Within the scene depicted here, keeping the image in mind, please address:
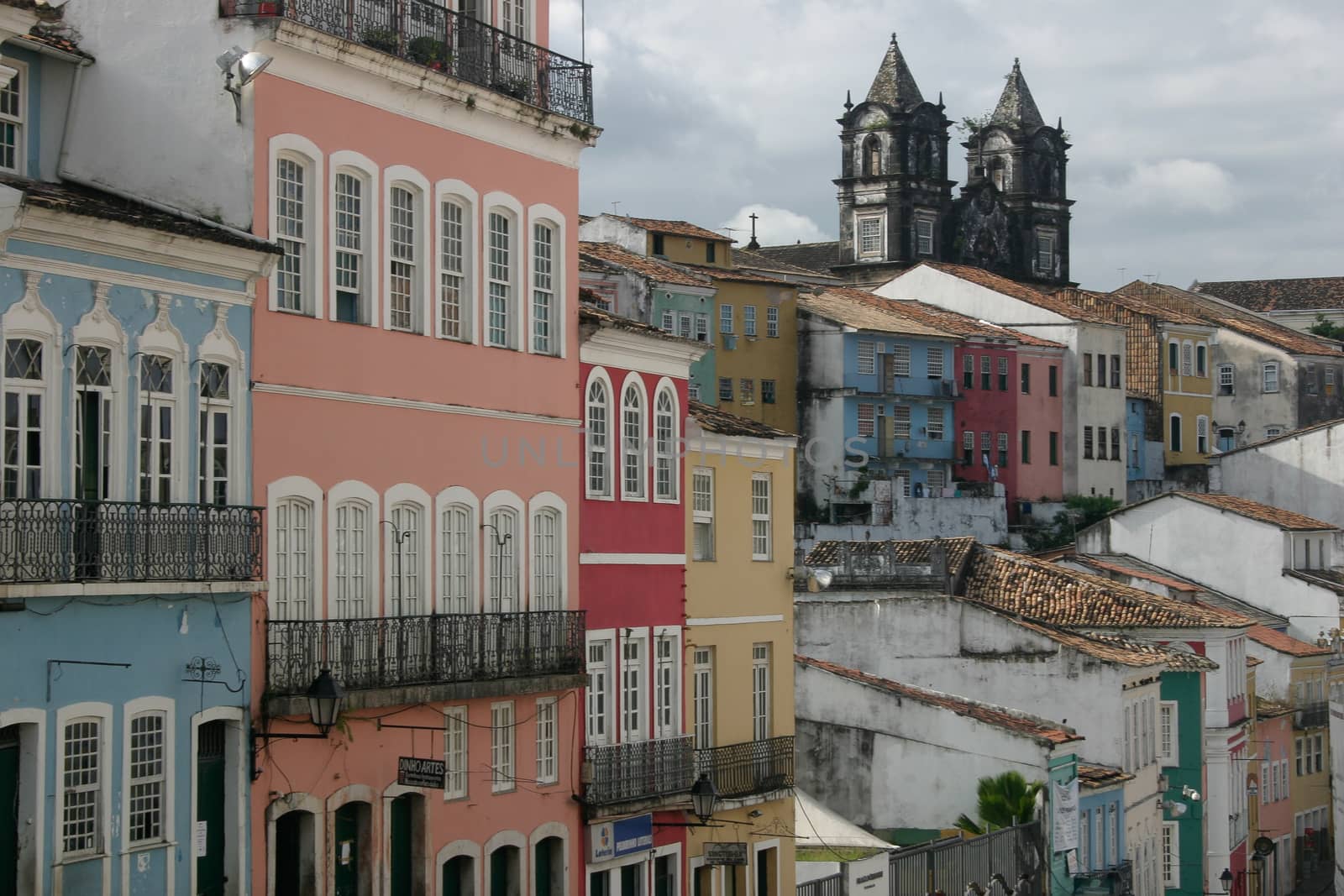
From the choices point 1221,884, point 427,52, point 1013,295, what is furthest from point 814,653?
point 1013,295

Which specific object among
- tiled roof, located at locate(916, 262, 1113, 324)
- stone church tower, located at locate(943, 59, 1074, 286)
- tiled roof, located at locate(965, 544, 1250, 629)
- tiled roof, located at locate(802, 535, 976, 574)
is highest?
stone church tower, located at locate(943, 59, 1074, 286)

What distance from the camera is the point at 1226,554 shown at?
76.1 metres

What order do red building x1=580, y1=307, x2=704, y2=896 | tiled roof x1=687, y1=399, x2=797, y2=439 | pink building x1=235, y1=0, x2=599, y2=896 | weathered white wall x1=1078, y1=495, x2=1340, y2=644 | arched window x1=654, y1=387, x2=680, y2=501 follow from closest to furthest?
1. pink building x1=235, y1=0, x2=599, y2=896
2. red building x1=580, y1=307, x2=704, y2=896
3. arched window x1=654, y1=387, x2=680, y2=501
4. tiled roof x1=687, y1=399, x2=797, y2=439
5. weathered white wall x1=1078, y1=495, x2=1340, y2=644

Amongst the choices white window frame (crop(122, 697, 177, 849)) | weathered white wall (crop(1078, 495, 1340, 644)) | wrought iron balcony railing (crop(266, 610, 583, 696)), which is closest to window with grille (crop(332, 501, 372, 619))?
wrought iron balcony railing (crop(266, 610, 583, 696))

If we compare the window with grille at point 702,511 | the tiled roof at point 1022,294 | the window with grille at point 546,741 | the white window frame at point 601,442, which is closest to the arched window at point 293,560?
the window with grille at point 546,741

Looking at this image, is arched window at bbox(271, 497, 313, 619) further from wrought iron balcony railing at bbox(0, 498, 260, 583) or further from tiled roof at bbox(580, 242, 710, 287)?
tiled roof at bbox(580, 242, 710, 287)

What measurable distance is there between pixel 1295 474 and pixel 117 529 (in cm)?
7683

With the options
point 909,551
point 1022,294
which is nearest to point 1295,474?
point 1022,294

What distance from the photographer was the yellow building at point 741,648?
35.6m

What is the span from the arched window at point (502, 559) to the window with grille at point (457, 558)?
38 centimetres

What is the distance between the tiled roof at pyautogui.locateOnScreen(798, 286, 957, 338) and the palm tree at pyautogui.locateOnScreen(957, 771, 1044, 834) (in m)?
45.4

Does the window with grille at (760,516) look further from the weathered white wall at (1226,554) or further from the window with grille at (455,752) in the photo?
the weathered white wall at (1226,554)

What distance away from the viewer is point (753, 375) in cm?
8662

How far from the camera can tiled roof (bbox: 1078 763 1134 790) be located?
46938 mm
